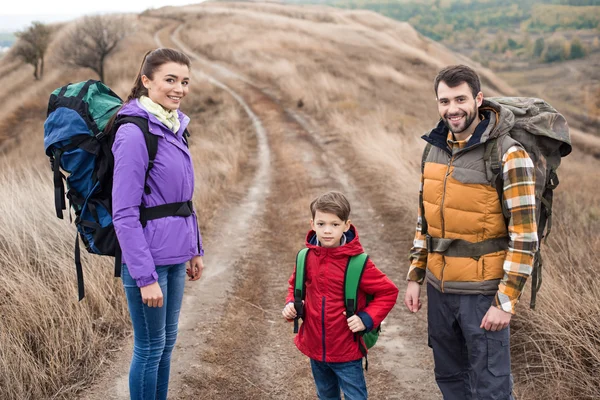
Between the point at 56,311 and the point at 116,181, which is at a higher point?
the point at 116,181

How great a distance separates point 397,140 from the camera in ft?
38.3

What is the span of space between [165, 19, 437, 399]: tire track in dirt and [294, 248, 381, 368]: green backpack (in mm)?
1183

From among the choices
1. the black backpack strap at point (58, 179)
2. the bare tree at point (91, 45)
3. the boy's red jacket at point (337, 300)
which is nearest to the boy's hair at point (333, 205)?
the boy's red jacket at point (337, 300)

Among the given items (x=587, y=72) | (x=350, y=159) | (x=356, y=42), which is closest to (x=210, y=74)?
(x=356, y=42)

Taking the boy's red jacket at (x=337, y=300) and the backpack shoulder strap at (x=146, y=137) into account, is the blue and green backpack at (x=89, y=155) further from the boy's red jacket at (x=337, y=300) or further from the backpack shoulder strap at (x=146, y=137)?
the boy's red jacket at (x=337, y=300)

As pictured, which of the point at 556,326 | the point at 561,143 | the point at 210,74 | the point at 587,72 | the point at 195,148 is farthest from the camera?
the point at 587,72

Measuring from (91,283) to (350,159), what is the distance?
7823mm

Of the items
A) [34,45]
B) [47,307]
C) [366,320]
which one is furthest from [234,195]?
[34,45]

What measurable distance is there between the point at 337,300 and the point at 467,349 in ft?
2.38

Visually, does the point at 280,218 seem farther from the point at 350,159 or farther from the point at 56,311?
the point at 56,311

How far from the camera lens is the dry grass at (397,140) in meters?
3.43

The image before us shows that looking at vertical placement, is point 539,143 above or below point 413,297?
above

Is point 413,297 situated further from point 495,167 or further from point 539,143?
point 539,143

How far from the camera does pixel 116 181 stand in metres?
2.35
